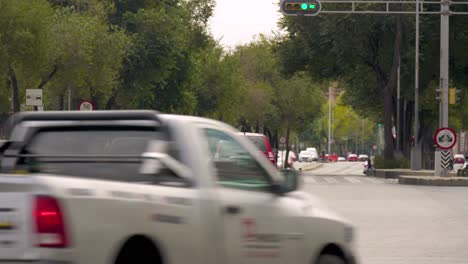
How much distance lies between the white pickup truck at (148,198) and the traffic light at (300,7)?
3425 cm

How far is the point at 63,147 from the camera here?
8.92 meters

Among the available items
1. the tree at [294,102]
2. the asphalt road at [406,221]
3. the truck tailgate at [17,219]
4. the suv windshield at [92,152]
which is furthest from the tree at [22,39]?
the tree at [294,102]

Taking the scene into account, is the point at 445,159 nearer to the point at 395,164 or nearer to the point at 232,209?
the point at 395,164

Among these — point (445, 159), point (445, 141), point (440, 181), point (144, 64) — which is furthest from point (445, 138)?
point (144, 64)

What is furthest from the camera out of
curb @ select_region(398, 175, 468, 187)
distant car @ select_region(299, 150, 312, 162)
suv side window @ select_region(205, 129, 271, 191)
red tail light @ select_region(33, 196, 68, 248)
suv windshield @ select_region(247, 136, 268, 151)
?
distant car @ select_region(299, 150, 312, 162)

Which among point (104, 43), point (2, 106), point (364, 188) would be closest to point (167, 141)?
point (364, 188)

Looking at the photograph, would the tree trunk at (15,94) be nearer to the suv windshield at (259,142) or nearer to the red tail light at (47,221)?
the suv windshield at (259,142)

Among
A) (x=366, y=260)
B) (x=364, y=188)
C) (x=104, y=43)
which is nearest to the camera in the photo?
(x=366, y=260)

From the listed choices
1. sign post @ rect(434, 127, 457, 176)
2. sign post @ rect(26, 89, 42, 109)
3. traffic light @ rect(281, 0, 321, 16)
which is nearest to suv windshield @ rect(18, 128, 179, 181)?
sign post @ rect(26, 89, 42, 109)

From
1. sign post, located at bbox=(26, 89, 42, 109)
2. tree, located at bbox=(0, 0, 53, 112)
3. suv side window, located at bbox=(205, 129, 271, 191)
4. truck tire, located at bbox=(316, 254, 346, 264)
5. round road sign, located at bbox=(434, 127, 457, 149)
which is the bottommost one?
truck tire, located at bbox=(316, 254, 346, 264)

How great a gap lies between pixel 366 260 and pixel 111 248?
897 centimetres

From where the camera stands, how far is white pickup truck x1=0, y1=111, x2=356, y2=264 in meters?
7.30

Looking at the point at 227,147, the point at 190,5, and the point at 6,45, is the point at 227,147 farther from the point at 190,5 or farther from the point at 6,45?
the point at 190,5

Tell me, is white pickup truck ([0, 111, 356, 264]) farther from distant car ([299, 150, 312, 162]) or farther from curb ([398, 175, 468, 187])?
distant car ([299, 150, 312, 162])
